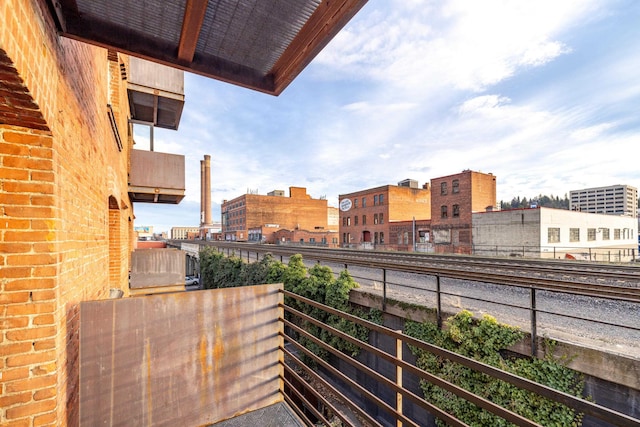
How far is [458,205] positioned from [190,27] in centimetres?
2976

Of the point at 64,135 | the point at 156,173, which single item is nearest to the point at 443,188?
the point at 156,173

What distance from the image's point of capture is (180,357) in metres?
2.89

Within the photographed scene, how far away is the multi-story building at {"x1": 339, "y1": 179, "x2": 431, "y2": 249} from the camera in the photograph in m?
36.9

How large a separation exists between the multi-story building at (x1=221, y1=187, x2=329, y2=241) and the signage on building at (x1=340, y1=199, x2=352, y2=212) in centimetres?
1989

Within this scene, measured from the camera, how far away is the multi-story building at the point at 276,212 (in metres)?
60.4

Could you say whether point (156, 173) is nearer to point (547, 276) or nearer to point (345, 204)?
point (547, 276)

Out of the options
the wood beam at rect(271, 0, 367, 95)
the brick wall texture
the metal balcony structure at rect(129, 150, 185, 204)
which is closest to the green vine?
the wood beam at rect(271, 0, 367, 95)

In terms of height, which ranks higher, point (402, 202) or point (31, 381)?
point (402, 202)

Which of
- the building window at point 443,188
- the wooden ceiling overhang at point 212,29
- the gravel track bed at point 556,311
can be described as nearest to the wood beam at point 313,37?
the wooden ceiling overhang at point 212,29

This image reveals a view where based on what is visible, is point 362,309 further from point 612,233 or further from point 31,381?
point 612,233

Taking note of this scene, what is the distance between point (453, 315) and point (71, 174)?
584cm

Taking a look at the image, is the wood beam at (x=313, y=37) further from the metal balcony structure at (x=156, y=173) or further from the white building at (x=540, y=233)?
the white building at (x=540, y=233)

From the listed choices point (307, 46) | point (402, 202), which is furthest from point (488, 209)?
point (307, 46)

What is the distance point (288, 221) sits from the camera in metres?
63.2
